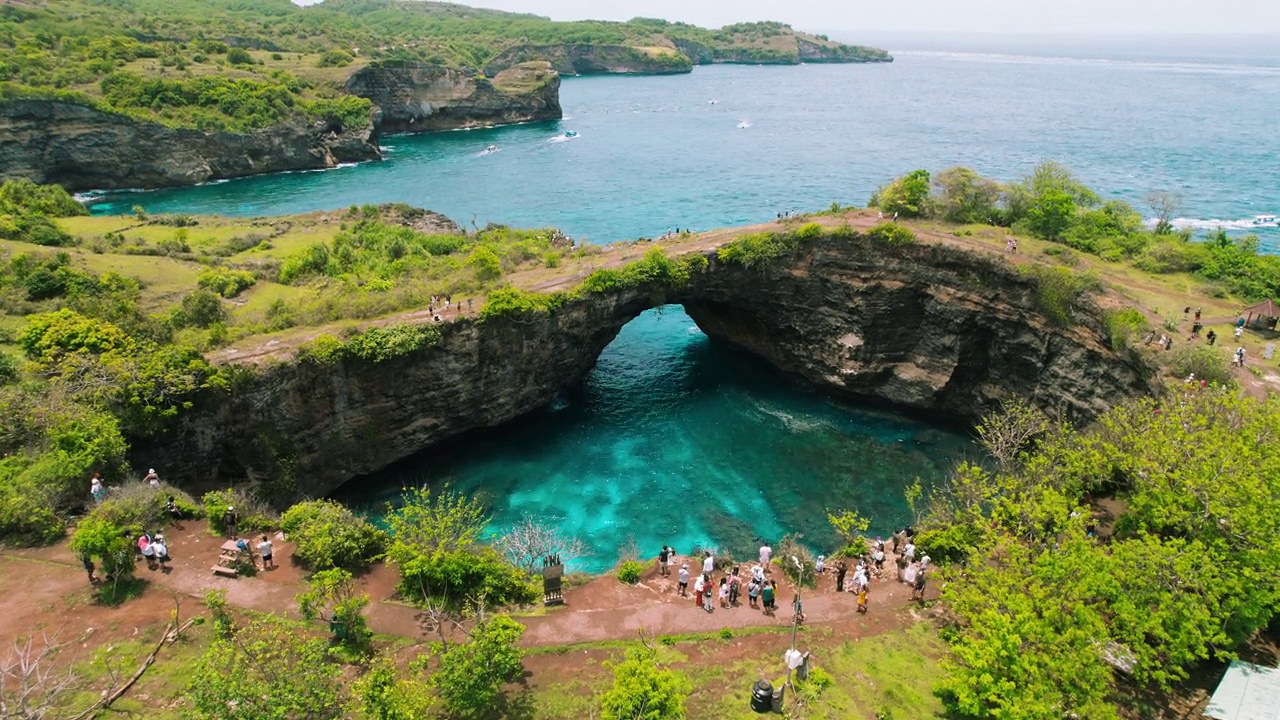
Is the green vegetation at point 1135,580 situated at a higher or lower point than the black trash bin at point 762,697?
higher

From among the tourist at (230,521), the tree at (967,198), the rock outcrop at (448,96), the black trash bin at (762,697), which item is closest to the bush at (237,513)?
the tourist at (230,521)

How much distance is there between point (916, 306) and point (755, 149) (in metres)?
86.2

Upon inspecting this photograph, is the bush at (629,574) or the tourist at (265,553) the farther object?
the bush at (629,574)

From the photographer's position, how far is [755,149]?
131 m

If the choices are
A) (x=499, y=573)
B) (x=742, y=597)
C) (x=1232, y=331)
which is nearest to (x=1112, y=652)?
(x=742, y=597)

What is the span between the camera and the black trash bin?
23.9 meters

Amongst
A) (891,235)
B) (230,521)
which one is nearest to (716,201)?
(891,235)

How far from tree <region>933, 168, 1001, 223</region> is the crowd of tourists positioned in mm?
31201

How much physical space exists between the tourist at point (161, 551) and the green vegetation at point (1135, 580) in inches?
1200

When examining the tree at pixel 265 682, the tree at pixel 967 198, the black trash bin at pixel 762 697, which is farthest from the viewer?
the tree at pixel 967 198

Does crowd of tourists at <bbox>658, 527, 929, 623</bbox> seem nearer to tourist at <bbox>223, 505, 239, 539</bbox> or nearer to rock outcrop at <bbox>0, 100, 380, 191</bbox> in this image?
tourist at <bbox>223, 505, 239, 539</bbox>

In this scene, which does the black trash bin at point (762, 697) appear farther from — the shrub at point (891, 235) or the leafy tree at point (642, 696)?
the shrub at point (891, 235)

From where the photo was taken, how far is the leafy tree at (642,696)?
20.9 meters

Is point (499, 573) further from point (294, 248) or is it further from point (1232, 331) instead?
point (294, 248)
